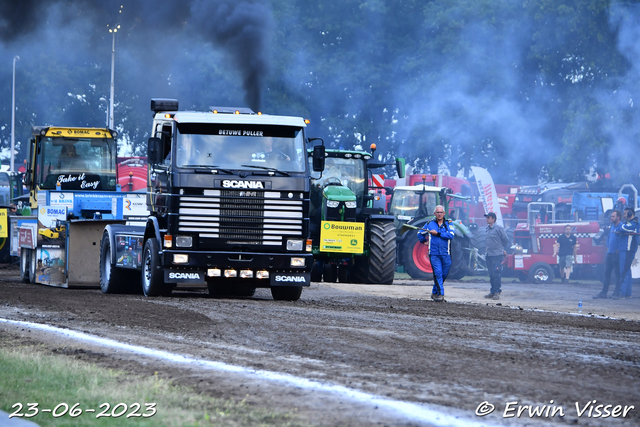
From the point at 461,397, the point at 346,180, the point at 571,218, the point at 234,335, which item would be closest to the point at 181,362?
the point at 234,335

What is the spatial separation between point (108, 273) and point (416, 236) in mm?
9765

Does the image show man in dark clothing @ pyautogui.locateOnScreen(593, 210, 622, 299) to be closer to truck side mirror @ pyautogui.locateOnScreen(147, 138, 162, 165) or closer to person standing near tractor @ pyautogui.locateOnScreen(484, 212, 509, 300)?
person standing near tractor @ pyautogui.locateOnScreen(484, 212, 509, 300)

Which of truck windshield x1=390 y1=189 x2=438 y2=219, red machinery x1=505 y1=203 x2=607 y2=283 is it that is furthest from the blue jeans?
truck windshield x1=390 y1=189 x2=438 y2=219

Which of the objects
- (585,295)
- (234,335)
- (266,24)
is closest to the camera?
(234,335)

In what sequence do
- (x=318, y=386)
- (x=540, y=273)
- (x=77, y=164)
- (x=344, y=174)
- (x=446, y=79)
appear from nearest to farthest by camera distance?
1. (x=318, y=386)
2. (x=77, y=164)
3. (x=344, y=174)
4. (x=540, y=273)
5. (x=446, y=79)

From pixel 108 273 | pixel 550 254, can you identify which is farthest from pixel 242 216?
pixel 550 254

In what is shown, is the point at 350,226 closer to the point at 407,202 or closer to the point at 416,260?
the point at 416,260

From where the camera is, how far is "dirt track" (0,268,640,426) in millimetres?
5699

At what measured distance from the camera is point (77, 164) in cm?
2006

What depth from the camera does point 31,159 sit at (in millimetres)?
19922

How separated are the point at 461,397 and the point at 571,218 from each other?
26212mm

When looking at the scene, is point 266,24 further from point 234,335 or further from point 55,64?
point 55,64

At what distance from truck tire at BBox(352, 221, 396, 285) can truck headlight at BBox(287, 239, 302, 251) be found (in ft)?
20.4

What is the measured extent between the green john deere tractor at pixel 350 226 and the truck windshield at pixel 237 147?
20.0 ft
